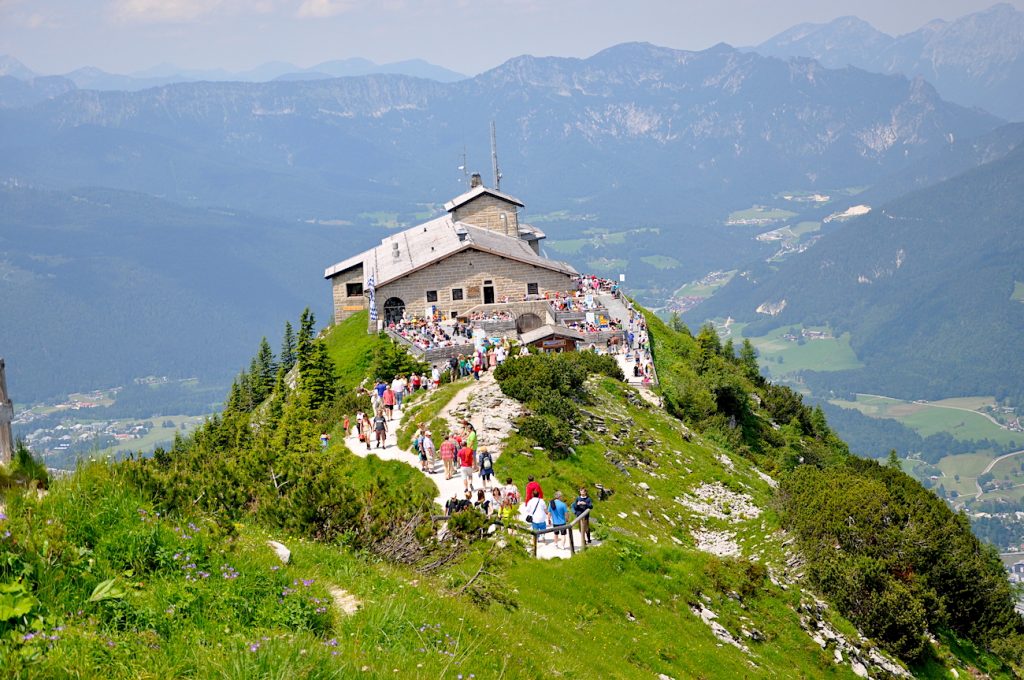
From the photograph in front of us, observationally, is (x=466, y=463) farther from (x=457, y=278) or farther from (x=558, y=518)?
(x=457, y=278)

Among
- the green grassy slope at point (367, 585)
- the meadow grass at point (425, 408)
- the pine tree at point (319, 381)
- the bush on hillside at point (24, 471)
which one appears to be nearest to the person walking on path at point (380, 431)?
the meadow grass at point (425, 408)

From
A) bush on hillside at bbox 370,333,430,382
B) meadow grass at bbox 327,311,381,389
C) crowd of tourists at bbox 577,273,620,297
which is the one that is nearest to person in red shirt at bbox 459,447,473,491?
bush on hillside at bbox 370,333,430,382

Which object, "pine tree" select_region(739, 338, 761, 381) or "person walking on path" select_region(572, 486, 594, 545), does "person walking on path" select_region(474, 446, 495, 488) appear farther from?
"pine tree" select_region(739, 338, 761, 381)

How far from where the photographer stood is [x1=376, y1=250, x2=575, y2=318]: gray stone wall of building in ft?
208

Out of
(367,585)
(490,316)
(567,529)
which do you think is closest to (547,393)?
(567,529)

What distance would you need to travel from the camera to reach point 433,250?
216 feet

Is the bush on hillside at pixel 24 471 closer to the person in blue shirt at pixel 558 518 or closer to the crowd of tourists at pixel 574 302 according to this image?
the person in blue shirt at pixel 558 518

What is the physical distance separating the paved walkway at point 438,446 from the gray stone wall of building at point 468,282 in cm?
2622

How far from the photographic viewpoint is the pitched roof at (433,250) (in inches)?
2502

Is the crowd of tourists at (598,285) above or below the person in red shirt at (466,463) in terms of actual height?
above

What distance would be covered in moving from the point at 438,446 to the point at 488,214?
50.3 metres

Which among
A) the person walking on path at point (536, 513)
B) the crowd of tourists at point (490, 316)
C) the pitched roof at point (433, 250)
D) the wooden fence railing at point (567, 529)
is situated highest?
the pitched roof at point (433, 250)

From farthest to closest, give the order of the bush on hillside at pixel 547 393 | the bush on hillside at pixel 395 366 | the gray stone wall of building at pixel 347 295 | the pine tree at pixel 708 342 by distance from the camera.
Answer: the gray stone wall of building at pixel 347 295, the pine tree at pixel 708 342, the bush on hillside at pixel 395 366, the bush on hillside at pixel 547 393

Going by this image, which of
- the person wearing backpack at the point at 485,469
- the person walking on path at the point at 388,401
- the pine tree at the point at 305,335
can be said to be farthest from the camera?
the pine tree at the point at 305,335
